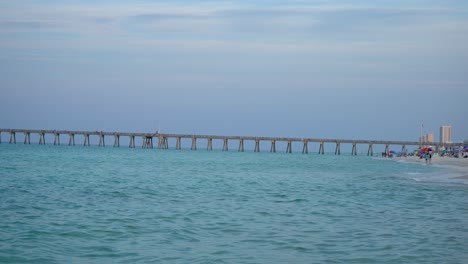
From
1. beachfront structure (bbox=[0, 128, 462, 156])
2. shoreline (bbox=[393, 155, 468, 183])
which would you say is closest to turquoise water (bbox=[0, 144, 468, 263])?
shoreline (bbox=[393, 155, 468, 183])

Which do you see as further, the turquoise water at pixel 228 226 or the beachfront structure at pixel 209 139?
the beachfront structure at pixel 209 139

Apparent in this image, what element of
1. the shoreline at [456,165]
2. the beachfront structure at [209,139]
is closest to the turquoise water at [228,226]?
the shoreline at [456,165]

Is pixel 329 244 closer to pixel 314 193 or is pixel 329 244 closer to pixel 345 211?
pixel 345 211

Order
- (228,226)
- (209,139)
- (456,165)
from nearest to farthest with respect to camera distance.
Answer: (228,226) < (456,165) < (209,139)

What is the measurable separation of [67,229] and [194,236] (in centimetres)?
240

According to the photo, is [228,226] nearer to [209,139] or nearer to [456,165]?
[456,165]

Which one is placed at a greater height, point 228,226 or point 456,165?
point 228,226

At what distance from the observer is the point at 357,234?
39.7 ft

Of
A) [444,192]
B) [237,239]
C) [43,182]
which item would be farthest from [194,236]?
[43,182]

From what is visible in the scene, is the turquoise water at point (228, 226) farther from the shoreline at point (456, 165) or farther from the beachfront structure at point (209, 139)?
the beachfront structure at point (209, 139)

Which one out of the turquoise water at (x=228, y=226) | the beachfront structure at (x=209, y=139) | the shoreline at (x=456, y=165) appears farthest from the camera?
the beachfront structure at (x=209, y=139)

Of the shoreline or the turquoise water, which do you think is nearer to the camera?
the turquoise water

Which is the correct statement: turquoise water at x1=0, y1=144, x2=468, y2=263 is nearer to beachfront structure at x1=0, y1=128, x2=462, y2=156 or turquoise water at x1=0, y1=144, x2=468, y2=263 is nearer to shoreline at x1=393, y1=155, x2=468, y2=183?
shoreline at x1=393, y1=155, x2=468, y2=183

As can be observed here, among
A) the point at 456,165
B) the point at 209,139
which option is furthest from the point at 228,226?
the point at 209,139
